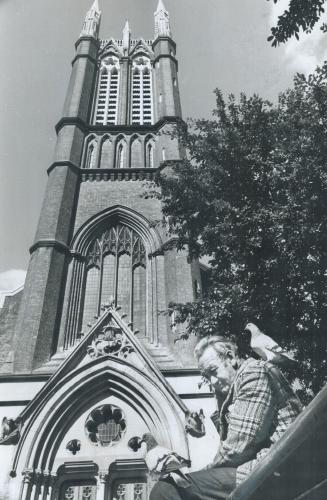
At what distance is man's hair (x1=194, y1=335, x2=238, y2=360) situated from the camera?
7.88ft

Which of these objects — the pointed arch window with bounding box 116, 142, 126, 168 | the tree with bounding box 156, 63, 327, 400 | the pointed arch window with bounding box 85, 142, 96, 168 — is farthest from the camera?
the pointed arch window with bounding box 116, 142, 126, 168

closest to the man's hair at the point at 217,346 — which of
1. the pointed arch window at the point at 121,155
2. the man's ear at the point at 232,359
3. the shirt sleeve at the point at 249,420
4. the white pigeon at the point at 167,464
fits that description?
the man's ear at the point at 232,359

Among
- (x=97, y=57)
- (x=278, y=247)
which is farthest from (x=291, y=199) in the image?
(x=97, y=57)

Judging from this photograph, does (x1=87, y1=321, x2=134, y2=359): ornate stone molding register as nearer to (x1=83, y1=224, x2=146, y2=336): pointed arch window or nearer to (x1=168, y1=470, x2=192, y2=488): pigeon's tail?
(x1=83, y1=224, x2=146, y2=336): pointed arch window

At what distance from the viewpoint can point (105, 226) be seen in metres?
17.1

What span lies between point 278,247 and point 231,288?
3.83ft

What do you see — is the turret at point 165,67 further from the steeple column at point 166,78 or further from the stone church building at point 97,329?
the stone church building at point 97,329

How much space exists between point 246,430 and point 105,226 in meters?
15.5

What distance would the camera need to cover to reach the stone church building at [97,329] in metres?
10.5

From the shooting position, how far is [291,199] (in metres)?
7.84

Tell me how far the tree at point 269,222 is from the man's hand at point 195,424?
280cm

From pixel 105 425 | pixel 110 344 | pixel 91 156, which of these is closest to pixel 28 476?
pixel 105 425

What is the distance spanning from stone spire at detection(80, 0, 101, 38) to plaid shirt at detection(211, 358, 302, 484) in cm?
2797

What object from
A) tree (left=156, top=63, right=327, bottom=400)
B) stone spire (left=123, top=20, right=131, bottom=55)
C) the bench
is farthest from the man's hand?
stone spire (left=123, top=20, right=131, bottom=55)
